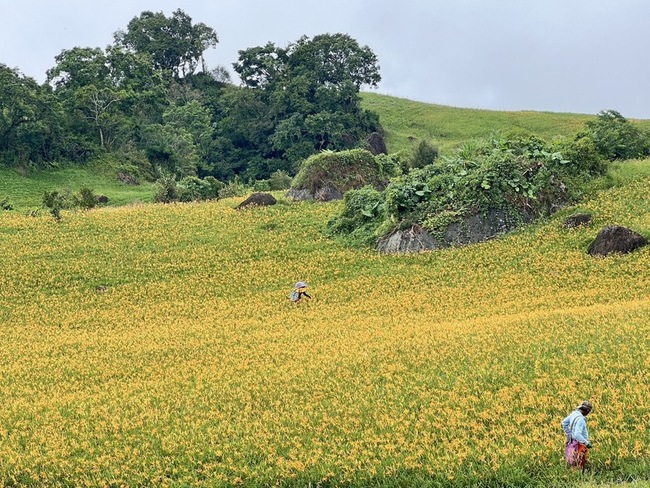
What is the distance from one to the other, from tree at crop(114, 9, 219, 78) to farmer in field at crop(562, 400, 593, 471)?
319 feet

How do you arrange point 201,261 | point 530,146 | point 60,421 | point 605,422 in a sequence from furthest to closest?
point 530,146 < point 201,261 < point 60,421 < point 605,422

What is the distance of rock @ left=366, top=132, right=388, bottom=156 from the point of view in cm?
7831

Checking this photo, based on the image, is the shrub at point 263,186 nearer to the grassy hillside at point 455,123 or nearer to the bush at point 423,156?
the bush at point 423,156

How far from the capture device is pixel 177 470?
11.6 m

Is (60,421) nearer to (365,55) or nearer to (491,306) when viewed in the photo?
(491,306)

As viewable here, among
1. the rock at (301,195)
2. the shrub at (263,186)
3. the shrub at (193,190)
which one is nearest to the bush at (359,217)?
the rock at (301,195)

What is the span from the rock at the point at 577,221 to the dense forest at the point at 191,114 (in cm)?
4879

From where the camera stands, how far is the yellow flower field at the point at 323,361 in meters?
11.3

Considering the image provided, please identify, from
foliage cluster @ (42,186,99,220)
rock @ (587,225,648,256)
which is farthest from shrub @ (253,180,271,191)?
rock @ (587,225,648,256)

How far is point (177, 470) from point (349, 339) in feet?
26.6

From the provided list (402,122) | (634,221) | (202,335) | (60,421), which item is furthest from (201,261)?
(402,122)

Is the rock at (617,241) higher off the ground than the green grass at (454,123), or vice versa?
the green grass at (454,123)

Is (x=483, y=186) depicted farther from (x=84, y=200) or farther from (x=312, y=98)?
(x=312, y=98)

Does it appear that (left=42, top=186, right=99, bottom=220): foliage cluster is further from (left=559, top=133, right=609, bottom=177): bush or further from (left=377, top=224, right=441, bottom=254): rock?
(left=559, top=133, right=609, bottom=177): bush
